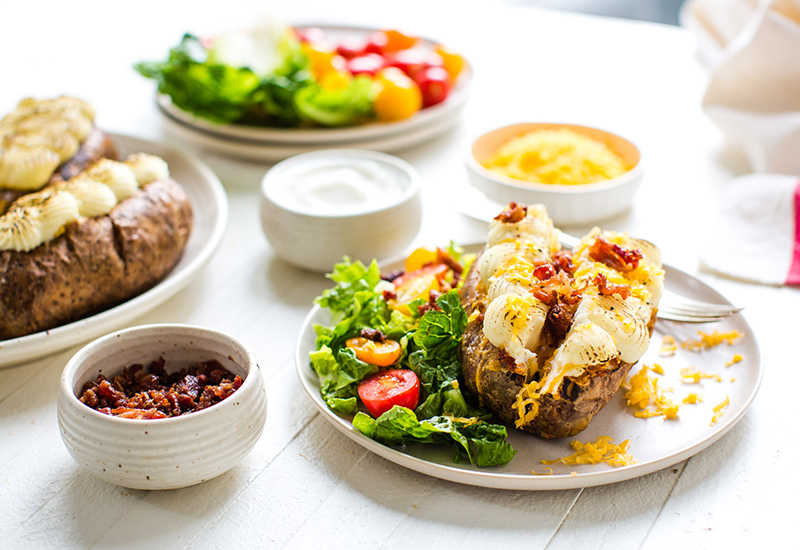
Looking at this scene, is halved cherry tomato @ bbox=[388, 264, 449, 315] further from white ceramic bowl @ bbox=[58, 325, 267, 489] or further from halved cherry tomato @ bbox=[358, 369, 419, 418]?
white ceramic bowl @ bbox=[58, 325, 267, 489]

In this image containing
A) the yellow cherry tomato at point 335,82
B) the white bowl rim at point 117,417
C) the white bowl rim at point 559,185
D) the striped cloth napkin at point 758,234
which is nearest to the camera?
the white bowl rim at point 117,417

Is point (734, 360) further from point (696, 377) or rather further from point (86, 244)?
point (86, 244)

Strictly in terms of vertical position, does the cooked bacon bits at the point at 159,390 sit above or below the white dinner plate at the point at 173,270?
above

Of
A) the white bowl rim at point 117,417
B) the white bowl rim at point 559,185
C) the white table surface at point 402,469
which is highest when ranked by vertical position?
the white bowl rim at point 117,417

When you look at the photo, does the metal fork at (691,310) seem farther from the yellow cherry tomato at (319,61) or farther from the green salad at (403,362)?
the yellow cherry tomato at (319,61)

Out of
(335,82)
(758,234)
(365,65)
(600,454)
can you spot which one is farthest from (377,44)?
(600,454)

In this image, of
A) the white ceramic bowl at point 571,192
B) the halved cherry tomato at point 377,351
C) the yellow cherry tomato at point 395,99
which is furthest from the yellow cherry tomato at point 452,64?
the halved cherry tomato at point 377,351

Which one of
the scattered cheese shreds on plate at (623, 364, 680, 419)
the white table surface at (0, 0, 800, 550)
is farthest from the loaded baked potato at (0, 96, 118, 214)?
the scattered cheese shreds on plate at (623, 364, 680, 419)
